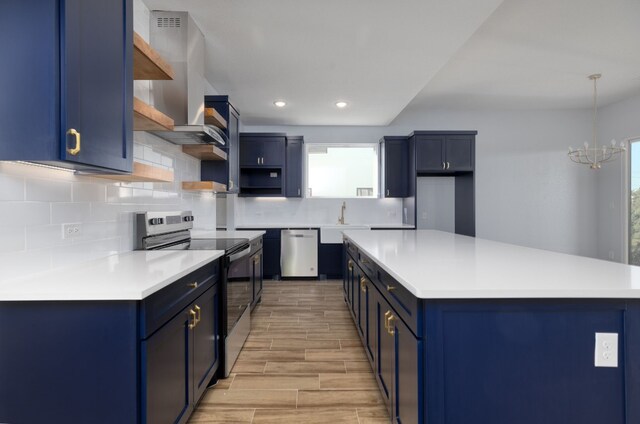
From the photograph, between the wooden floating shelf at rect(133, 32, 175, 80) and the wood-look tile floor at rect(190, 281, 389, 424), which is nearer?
the wooden floating shelf at rect(133, 32, 175, 80)

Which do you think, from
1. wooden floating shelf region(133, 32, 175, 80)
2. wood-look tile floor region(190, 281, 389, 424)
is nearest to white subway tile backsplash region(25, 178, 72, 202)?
wooden floating shelf region(133, 32, 175, 80)

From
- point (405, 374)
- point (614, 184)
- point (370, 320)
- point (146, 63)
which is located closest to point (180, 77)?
point (146, 63)

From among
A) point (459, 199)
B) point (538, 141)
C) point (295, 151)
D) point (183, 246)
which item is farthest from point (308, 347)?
point (538, 141)

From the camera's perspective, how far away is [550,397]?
1152 millimetres

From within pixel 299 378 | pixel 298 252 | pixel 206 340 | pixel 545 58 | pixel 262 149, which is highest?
pixel 545 58

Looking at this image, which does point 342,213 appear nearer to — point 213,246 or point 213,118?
point 213,118

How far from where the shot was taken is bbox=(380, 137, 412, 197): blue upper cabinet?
17.6 ft

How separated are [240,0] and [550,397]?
2.75 m

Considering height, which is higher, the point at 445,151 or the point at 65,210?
the point at 445,151

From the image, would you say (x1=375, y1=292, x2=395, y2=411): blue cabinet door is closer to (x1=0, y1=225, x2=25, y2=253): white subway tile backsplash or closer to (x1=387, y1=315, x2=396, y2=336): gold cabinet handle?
(x1=387, y1=315, x2=396, y2=336): gold cabinet handle

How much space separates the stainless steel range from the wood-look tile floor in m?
0.19

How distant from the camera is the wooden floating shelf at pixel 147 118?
5.71ft

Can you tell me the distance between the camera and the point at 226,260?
7.34ft

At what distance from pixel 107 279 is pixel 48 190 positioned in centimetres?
56
